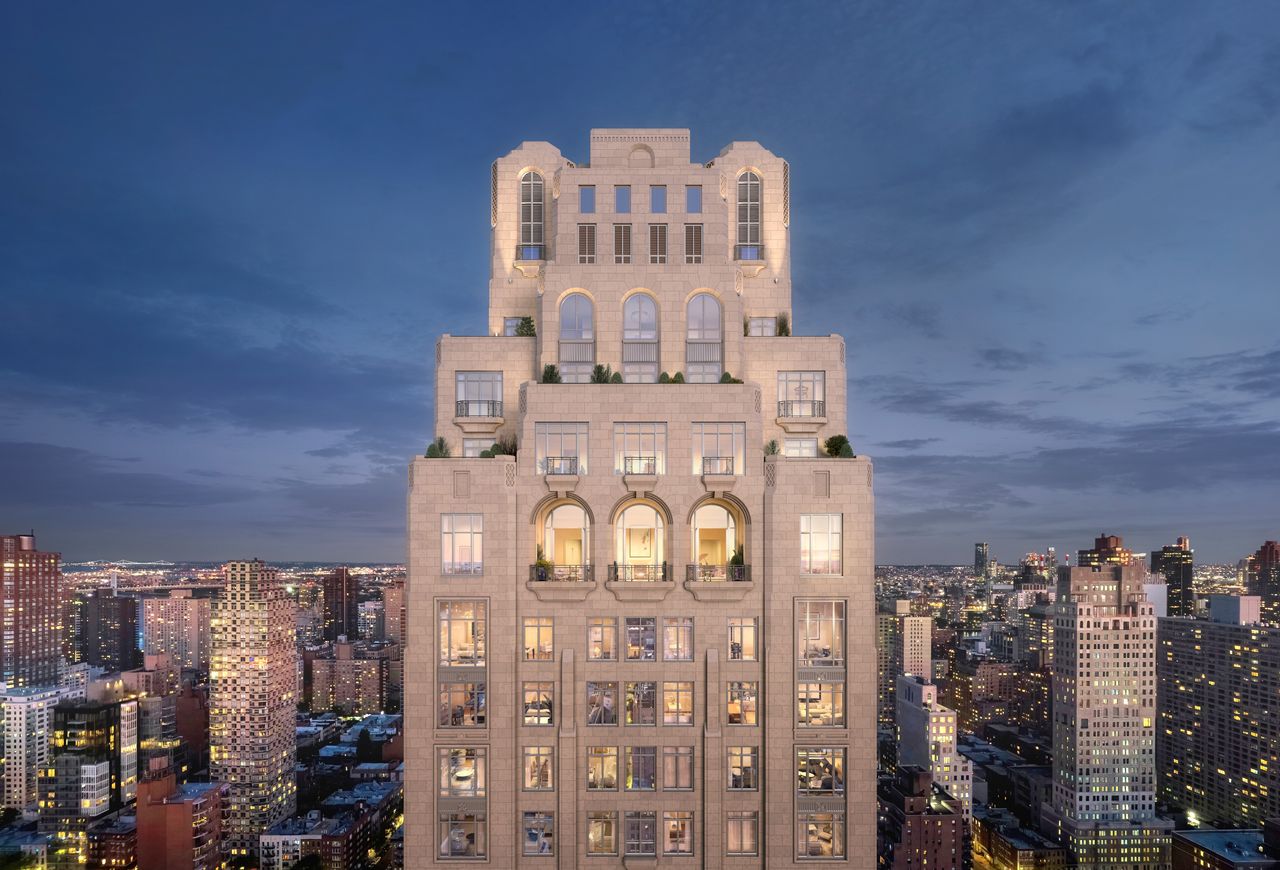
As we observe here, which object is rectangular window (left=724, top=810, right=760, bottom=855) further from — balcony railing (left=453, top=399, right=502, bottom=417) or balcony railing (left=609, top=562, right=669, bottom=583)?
balcony railing (left=453, top=399, right=502, bottom=417)

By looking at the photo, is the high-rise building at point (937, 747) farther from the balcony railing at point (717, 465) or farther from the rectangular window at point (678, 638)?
the balcony railing at point (717, 465)

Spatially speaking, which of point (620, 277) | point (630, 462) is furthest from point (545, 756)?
point (620, 277)

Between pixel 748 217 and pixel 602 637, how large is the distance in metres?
21.1

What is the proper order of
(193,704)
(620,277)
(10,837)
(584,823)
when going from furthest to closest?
(193,704)
(10,837)
(620,277)
(584,823)

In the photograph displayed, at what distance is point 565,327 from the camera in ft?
123

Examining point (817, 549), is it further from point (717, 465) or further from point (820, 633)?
point (717, 465)

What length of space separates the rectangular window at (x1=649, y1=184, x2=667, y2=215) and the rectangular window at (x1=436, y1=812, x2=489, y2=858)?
26.6 m

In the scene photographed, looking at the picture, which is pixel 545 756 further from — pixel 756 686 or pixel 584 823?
pixel 756 686

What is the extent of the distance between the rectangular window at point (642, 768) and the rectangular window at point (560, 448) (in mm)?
11512

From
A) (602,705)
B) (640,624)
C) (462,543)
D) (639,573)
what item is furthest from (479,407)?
(602,705)

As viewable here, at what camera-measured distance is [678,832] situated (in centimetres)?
3431

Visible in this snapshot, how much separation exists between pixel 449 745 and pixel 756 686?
1269 cm

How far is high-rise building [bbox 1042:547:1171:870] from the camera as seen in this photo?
146 meters

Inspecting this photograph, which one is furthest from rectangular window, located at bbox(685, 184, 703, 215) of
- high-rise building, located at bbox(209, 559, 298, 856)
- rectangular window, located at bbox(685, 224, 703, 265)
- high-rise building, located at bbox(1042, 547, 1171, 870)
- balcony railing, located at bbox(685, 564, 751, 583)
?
high-rise building, located at bbox(209, 559, 298, 856)
